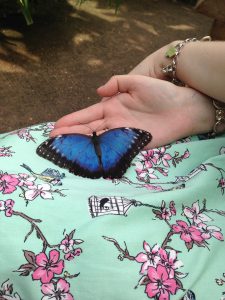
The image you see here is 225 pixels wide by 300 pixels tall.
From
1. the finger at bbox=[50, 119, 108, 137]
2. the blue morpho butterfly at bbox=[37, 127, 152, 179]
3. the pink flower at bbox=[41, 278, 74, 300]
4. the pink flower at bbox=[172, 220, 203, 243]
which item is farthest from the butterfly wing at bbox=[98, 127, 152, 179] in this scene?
the pink flower at bbox=[41, 278, 74, 300]

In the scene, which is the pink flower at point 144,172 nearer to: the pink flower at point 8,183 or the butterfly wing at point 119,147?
the butterfly wing at point 119,147

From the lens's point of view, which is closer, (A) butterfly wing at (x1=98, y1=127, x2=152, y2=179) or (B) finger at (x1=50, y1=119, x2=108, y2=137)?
(A) butterfly wing at (x1=98, y1=127, x2=152, y2=179)

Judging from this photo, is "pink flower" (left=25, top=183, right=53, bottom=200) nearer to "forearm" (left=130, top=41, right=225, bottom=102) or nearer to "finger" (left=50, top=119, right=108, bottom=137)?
"finger" (left=50, top=119, right=108, bottom=137)

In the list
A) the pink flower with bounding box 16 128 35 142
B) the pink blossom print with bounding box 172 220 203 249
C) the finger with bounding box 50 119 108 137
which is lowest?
the finger with bounding box 50 119 108 137

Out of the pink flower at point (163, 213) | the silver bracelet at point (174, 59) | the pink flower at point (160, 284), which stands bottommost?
the pink flower at point (160, 284)

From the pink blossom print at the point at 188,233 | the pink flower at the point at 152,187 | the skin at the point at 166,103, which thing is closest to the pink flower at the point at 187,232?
the pink blossom print at the point at 188,233

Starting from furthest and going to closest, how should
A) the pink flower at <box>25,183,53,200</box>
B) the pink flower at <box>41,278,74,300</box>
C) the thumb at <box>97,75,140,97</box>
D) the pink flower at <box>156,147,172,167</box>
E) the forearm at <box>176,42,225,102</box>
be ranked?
the thumb at <box>97,75,140,97</box> → the forearm at <box>176,42,225,102</box> → the pink flower at <box>156,147,172,167</box> → the pink flower at <box>25,183,53,200</box> → the pink flower at <box>41,278,74,300</box>

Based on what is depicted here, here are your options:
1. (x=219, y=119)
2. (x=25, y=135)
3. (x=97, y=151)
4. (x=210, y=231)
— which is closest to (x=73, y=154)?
(x=97, y=151)

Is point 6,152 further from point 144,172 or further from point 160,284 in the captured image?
point 160,284
